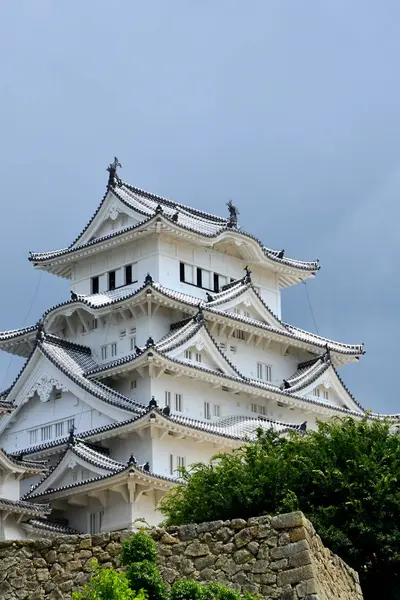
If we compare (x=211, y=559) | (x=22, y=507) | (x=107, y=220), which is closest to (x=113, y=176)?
(x=107, y=220)

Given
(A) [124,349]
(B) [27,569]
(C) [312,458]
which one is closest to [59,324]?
(A) [124,349]

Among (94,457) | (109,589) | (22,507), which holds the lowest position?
(109,589)

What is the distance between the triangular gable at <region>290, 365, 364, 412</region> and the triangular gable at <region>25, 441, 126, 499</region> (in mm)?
13260

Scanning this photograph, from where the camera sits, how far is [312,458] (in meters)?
30.3

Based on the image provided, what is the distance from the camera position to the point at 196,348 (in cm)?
5572

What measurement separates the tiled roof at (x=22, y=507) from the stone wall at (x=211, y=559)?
26.7m

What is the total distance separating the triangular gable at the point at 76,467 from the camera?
49562 mm

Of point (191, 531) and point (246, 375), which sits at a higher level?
point (246, 375)

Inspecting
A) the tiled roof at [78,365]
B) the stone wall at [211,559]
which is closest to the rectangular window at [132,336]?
the tiled roof at [78,365]

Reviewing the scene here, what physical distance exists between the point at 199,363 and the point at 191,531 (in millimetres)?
38252

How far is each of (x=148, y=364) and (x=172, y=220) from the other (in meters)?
7.93

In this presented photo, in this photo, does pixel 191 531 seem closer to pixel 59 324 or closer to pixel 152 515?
pixel 152 515

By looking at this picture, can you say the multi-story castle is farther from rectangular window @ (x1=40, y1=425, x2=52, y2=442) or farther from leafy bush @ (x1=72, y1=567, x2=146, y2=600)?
leafy bush @ (x1=72, y1=567, x2=146, y2=600)

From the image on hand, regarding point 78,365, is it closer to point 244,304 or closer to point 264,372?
point 244,304
